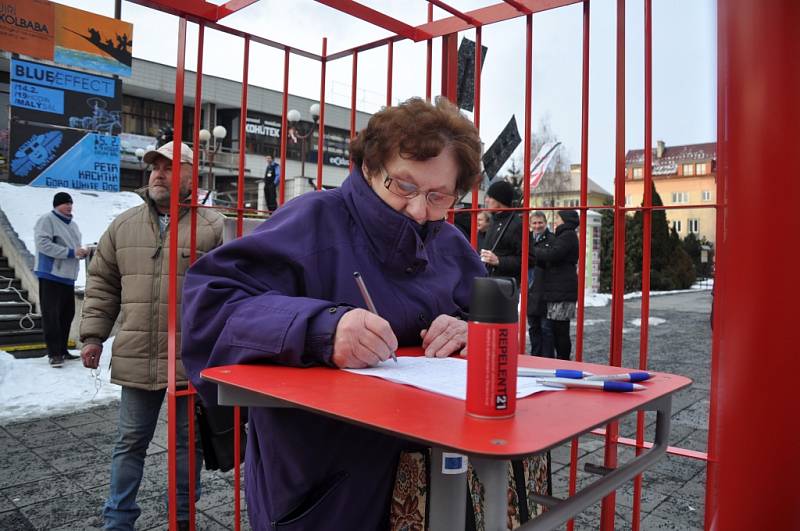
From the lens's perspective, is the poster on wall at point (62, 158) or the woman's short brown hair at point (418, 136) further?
the poster on wall at point (62, 158)

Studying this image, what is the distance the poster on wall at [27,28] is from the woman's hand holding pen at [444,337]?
1.81 meters

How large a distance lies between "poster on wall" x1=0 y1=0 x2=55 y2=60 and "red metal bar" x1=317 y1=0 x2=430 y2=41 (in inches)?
43.9

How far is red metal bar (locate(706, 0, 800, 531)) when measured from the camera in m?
0.38

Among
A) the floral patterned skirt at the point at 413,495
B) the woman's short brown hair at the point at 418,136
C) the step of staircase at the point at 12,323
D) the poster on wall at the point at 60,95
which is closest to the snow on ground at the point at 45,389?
the step of staircase at the point at 12,323

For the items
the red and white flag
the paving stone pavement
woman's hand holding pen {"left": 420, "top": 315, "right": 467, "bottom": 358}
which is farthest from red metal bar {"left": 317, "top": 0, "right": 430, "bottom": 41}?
the paving stone pavement

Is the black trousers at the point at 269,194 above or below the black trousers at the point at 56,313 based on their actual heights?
above

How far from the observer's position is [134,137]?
3145cm

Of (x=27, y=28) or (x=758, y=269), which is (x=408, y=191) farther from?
(x=27, y=28)

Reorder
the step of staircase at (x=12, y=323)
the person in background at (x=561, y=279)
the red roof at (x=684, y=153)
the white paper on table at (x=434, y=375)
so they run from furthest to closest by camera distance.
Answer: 1. the step of staircase at (x=12, y=323)
2. the person in background at (x=561, y=279)
3. the white paper on table at (x=434, y=375)
4. the red roof at (x=684, y=153)

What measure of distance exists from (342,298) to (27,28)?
2066 millimetres

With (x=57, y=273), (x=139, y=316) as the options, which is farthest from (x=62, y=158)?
(x=139, y=316)

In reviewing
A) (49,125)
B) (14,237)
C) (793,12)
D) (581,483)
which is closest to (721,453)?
(793,12)

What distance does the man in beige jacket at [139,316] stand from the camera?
276 cm

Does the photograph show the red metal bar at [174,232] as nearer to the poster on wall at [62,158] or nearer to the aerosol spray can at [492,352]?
the aerosol spray can at [492,352]
